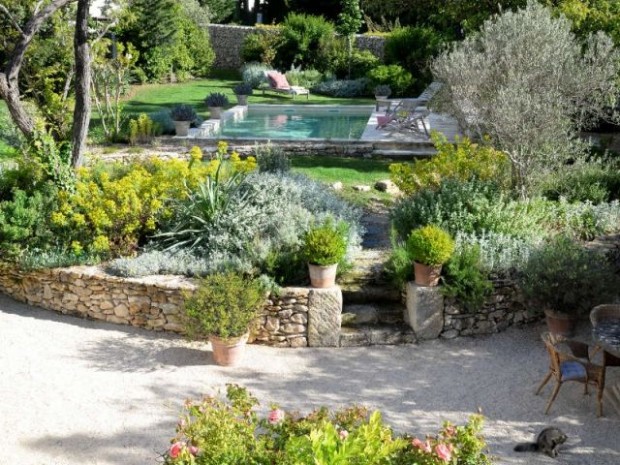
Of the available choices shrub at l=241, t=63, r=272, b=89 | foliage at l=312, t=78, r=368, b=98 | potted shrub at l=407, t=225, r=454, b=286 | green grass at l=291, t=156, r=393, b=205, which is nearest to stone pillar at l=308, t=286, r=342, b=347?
potted shrub at l=407, t=225, r=454, b=286

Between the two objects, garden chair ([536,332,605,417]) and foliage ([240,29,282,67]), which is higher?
foliage ([240,29,282,67])

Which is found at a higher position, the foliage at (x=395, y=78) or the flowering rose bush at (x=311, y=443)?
the foliage at (x=395, y=78)

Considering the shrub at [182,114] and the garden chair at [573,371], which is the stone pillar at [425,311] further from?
the shrub at [182,114]

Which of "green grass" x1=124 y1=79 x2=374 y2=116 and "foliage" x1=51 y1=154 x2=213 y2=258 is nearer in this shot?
"foliage" x1=51 y1=154 x2=213 y2=258

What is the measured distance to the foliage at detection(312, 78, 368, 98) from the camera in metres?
26.3

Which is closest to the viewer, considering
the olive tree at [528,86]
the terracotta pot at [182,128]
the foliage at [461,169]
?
the olive tree at [528,86]

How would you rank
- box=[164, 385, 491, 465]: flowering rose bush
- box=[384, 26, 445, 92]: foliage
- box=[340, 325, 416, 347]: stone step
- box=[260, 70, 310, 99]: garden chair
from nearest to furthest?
box=[164, 385, 491, 465]: flowering rose bush < box=[340, 325, 416, 347]: stone step < box=[260, 70, 310, 99]: garden chair < box=[384, 26, 445, 92]: foliage

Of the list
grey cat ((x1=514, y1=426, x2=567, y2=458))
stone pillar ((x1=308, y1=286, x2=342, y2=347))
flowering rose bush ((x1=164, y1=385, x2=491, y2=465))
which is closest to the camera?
flowering rose bush ((x1=164, y1=385, x2=491, y2=465))

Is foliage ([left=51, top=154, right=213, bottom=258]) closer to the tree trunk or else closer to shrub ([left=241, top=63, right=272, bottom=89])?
the tree trunk

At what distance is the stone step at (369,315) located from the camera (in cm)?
841


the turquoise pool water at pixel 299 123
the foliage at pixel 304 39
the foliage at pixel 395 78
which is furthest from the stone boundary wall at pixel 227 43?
the turquoise pool water at pixel 299 123

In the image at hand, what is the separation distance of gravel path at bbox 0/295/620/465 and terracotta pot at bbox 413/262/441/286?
26.7 inches

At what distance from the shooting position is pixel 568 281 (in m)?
7.85

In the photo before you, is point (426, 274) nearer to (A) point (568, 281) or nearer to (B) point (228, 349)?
(A) point (568, 281)
